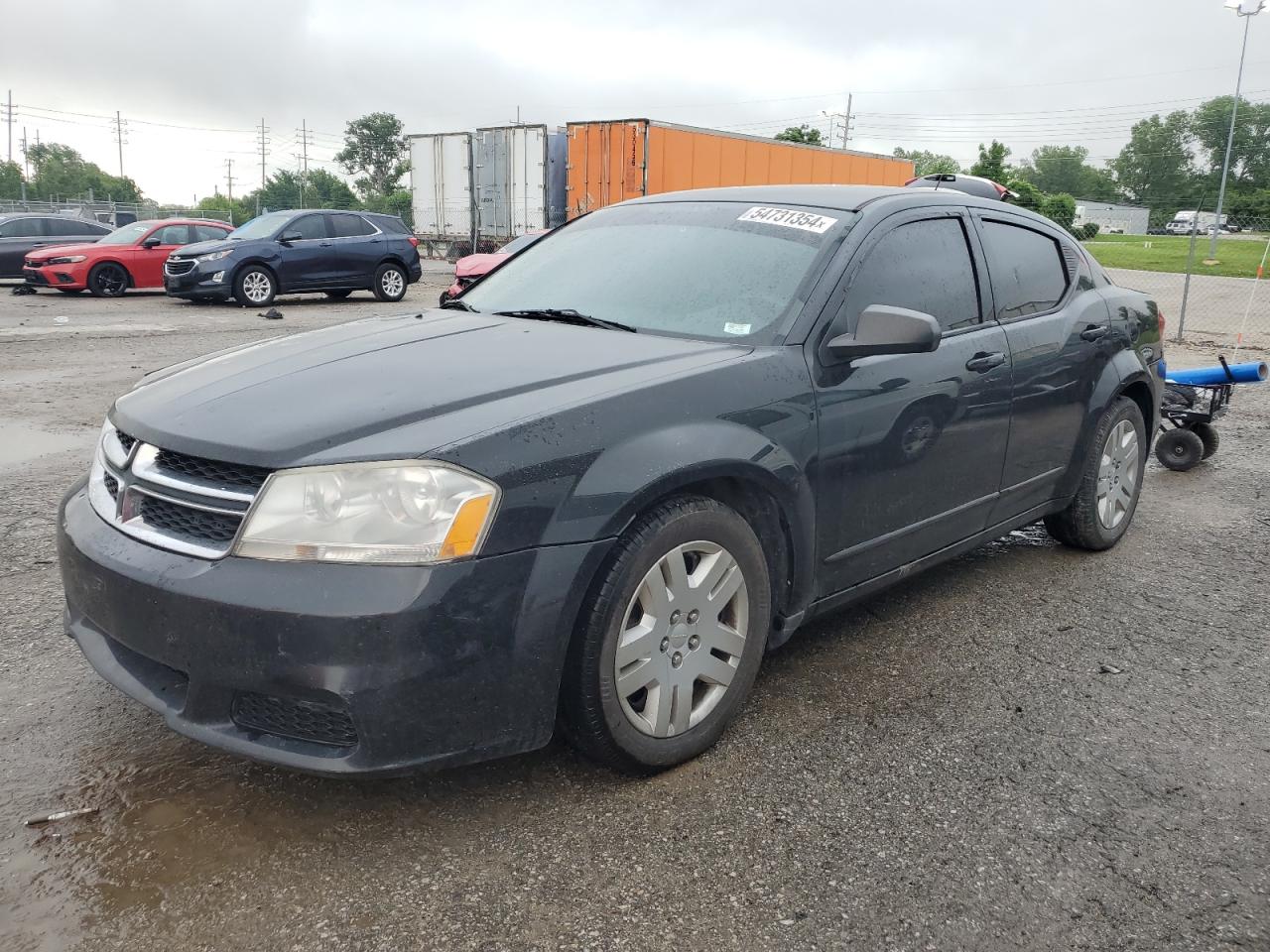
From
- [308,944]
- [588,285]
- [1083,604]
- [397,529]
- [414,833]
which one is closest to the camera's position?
[308,944]

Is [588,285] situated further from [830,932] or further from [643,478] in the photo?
[830,932]

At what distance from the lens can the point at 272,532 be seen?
2.32m

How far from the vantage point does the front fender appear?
2.49 meters

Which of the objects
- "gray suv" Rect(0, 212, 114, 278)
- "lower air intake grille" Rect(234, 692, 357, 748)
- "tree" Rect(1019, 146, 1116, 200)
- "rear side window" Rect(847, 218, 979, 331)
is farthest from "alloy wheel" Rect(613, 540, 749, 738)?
"tree" Rect(1019, 146, 1116, 200)

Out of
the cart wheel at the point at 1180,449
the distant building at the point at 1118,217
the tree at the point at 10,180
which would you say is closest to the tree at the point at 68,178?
the tree at the point at 10,180

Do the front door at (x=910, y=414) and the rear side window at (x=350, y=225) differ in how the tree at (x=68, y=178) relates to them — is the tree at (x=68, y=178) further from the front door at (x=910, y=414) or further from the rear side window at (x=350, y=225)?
the front door at (x=910, y=414)

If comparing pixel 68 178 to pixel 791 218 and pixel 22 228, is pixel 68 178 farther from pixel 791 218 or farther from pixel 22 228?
pixel 791 218

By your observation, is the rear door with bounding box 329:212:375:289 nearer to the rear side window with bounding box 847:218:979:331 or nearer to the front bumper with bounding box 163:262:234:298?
the front bumper with bounding box 163:262:234:298

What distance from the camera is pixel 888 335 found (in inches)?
121

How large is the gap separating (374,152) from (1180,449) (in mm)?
119682

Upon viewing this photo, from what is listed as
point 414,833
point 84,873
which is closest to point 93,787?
point 84,873

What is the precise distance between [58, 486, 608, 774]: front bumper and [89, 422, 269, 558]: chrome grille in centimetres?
5

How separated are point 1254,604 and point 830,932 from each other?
119 inches

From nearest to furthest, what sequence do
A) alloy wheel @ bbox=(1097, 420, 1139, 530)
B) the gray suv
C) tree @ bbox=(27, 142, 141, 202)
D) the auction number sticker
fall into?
the auction number sticker, alloy wheel @ bbox=(1097, 420, 1139, 530), the gray suv, tree @ bbox=(27, 142, 141, 202)
